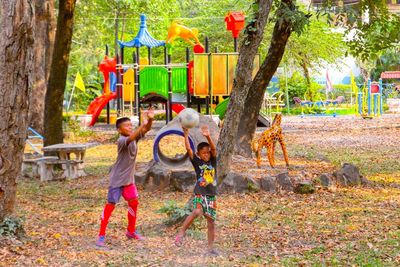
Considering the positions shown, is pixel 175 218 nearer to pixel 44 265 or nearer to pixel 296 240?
pixel 296 240

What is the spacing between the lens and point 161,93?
25922 millimetres

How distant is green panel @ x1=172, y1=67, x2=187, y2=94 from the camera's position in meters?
26.5

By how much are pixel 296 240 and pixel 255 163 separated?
682cm

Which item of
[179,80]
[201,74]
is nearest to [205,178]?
[201,74]

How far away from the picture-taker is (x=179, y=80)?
26.5 metres

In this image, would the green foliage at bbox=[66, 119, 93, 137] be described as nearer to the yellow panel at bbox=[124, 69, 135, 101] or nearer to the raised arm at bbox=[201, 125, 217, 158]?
the yellow panel at bbox=[124, 69, 135, 101]

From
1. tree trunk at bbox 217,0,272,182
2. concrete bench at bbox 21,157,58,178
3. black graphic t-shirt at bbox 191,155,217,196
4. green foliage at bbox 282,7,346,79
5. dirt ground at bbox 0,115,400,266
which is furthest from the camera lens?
green foliage at bbox 282,7,346,79

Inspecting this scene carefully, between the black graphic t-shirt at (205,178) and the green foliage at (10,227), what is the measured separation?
1.90m

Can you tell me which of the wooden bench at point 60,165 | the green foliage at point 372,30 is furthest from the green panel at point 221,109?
the wooden bench at point 60,165

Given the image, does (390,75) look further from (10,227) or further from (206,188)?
(10,227)

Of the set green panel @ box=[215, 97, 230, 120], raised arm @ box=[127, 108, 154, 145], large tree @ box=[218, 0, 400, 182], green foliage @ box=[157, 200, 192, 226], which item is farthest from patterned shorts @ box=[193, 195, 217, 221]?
green panel @ box=[215, 97, 230, 120]

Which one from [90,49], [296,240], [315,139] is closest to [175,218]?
[296,240]

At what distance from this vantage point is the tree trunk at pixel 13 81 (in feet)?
27.3

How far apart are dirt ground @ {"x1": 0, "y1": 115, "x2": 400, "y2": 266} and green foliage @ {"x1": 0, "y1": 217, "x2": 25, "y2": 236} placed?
0.10 m
